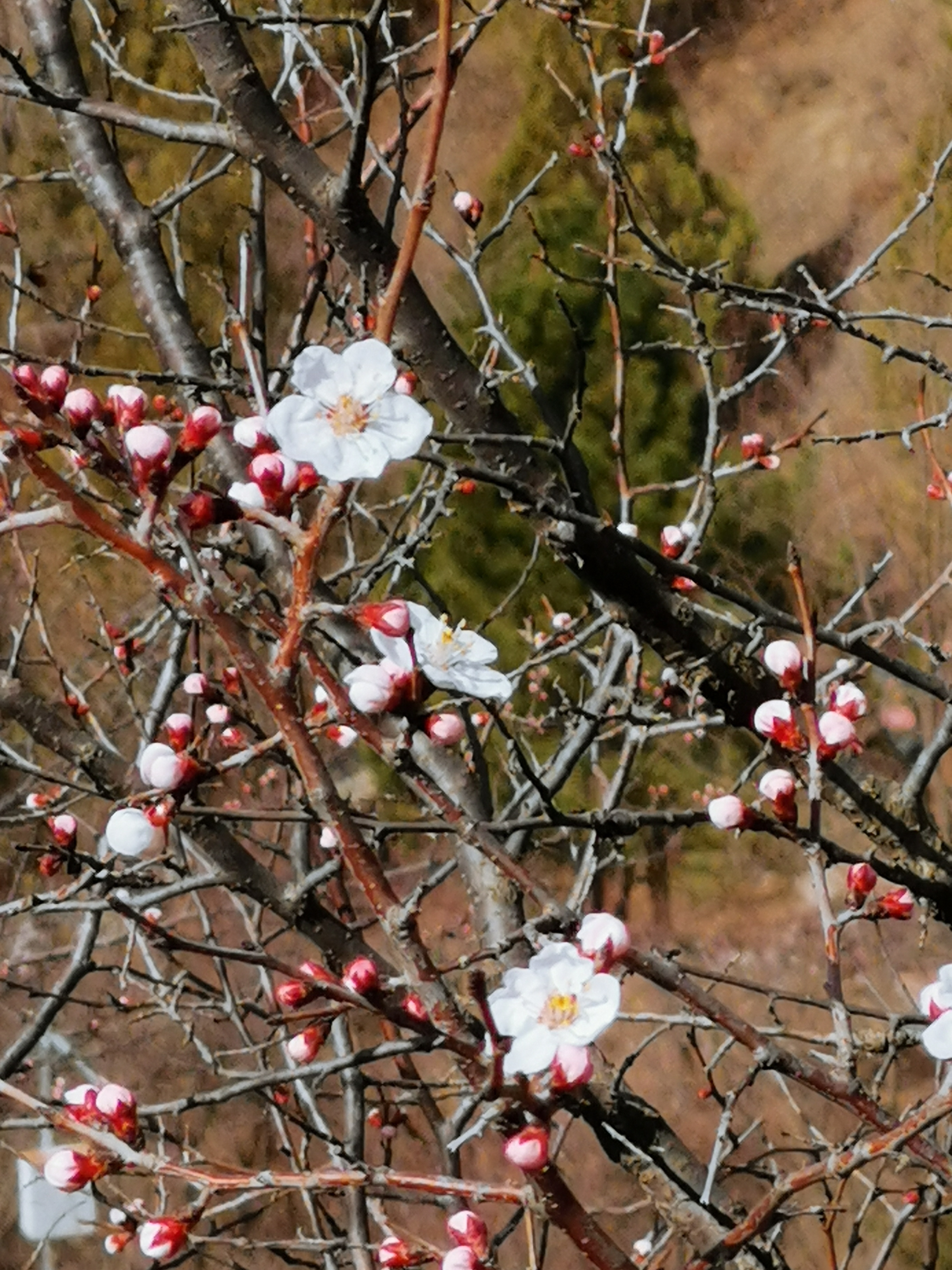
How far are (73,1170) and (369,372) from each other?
0.57m

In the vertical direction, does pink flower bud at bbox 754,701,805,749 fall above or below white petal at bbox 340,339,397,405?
below

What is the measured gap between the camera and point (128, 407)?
2.30 ft

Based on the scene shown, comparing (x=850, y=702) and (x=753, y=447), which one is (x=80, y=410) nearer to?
(x=850, y=702)

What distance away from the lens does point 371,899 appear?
0.62m

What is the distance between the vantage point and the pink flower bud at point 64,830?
4.72 feet

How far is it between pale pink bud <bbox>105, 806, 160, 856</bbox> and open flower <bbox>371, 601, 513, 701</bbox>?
0.70ft

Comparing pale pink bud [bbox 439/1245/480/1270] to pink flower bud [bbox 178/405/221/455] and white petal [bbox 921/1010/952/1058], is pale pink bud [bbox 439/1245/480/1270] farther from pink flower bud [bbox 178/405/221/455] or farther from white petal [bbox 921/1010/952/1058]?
pink flower bud [bbox 178/405/221/455]

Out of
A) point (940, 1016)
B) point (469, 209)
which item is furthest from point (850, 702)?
point (469, 209)

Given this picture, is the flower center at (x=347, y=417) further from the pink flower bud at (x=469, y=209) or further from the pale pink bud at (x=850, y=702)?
the pink flower bud at (x=469, y=209)

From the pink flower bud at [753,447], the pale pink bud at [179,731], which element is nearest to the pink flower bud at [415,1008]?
the pale pink bud at [179,731]

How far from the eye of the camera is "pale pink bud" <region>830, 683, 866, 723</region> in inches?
41.2

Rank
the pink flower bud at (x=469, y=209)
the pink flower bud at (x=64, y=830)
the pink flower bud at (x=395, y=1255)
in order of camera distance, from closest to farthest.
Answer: the pink flower bud at (x=395, y=1255)
the pink flower bud at (x=64, y=830)
the pink flower bud at (x=469, y=209)

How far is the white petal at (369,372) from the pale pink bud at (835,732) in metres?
0.45

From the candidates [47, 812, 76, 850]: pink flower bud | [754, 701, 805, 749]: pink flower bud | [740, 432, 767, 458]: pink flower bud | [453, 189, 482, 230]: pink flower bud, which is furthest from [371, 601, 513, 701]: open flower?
[740, 432, 767, 458]: pink flower bud
